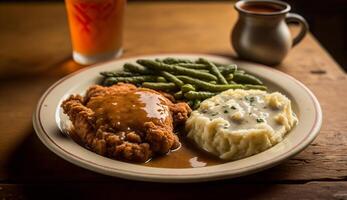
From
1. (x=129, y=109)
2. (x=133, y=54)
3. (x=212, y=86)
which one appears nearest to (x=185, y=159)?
(x=129, y=109)

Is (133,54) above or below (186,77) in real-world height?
below

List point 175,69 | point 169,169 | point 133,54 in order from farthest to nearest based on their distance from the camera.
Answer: point 133,54
point 175,69
point 169,169

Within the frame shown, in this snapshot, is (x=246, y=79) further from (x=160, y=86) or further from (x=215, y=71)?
(x=160, y=86)

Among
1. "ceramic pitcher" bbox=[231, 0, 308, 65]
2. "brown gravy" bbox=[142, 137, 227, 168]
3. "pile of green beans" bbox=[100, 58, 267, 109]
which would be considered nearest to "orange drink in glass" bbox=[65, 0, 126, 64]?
"pile of green beans" bbox=[100, 58, 267, 109]

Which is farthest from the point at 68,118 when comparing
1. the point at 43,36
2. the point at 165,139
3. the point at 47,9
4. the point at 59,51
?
the point at 47,9

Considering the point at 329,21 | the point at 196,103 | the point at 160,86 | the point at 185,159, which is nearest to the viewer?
the point at 185,159

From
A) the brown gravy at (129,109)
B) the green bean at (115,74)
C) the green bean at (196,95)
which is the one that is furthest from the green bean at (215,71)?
the brown gravy at (129,109)

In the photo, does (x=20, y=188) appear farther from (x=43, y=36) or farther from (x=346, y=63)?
(x=346, y=63)
